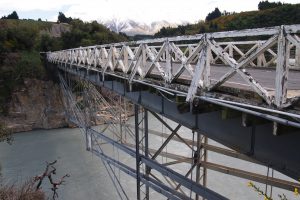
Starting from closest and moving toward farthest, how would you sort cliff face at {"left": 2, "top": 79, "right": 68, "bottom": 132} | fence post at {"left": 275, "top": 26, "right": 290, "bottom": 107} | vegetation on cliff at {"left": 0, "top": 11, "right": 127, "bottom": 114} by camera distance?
fence post at {"left": 275, "top": 26, "right": 290, "bottom": 107} < cliff face at {"left": 2, "top": 79, "right": 68, "bottom": 132} < vegetation on cliff at {"left": 0, "top": 11, "right": 127, "bottom": 114}

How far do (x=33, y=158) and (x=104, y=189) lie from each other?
6.95 meters

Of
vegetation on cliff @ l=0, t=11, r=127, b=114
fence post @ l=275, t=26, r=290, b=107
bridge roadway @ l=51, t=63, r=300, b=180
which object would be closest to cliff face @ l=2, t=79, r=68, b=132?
vegetation on cliff @ l=0, t=11, r=127, b=114

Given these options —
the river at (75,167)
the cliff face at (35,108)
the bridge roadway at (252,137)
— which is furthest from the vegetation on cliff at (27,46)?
the bridge roadway at (252,137)

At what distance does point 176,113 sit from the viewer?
5.91m

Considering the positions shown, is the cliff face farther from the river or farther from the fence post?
the fence post

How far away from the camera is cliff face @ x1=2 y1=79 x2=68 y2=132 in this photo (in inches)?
1128

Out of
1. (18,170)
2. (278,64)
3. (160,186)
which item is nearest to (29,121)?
(18,170)

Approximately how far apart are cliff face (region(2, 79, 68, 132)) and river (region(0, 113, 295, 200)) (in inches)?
75.2

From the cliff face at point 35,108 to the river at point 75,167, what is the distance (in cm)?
191

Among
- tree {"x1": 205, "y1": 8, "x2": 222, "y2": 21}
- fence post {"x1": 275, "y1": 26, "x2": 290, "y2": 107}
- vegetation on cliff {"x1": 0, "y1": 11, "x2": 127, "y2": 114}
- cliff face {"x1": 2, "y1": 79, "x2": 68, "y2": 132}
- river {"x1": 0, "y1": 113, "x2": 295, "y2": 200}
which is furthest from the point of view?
tree {"x1": 205, "y1": 8, "x2": 222, "y2": 21}

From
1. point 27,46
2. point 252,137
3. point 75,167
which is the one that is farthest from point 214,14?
point 252,137

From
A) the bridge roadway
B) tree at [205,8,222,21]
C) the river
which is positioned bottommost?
the river

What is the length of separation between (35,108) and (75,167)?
44.4 ft

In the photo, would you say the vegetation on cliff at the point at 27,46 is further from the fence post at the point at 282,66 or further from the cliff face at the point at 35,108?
the fence post at the point at 282,66
